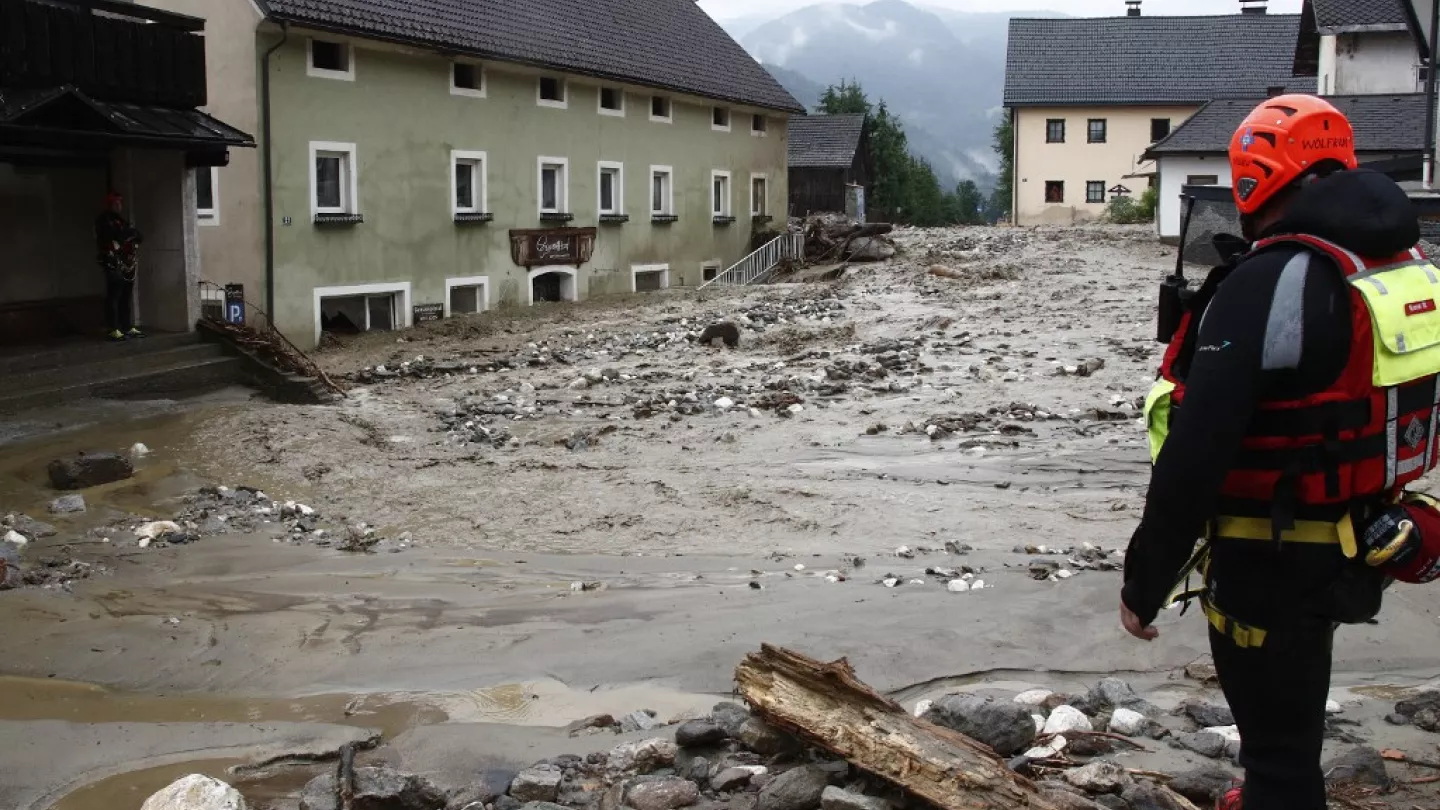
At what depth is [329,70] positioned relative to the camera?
20.7 m

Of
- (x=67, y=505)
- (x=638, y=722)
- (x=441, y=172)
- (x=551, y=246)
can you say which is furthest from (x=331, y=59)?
(x=638, y=722)

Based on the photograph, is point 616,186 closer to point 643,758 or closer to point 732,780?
point 643,758

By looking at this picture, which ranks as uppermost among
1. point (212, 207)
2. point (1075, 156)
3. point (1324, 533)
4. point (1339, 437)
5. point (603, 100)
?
point (1075, 156)

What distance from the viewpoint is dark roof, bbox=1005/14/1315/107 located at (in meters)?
54.3

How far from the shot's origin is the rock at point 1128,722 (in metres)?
4.75

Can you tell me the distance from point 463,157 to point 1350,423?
22063mm

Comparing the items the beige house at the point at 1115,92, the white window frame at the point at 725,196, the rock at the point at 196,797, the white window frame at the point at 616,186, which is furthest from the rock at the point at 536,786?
the beige house at the point at 1115,92

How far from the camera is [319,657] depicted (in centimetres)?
652

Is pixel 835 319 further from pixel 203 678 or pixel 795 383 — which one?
pixel 203 678

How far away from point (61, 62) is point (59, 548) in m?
6.65

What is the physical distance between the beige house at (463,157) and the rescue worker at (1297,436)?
18.4 metres

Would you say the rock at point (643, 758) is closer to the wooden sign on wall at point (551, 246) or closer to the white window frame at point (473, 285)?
the white window frame at point (473, 285)

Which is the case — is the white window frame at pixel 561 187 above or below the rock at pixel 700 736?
above

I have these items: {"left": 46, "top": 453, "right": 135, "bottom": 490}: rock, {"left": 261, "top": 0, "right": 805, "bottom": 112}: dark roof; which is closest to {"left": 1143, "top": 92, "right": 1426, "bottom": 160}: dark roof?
{"left": 261, "top": 0, "right": 805, "bottom": 112}: dark roof
